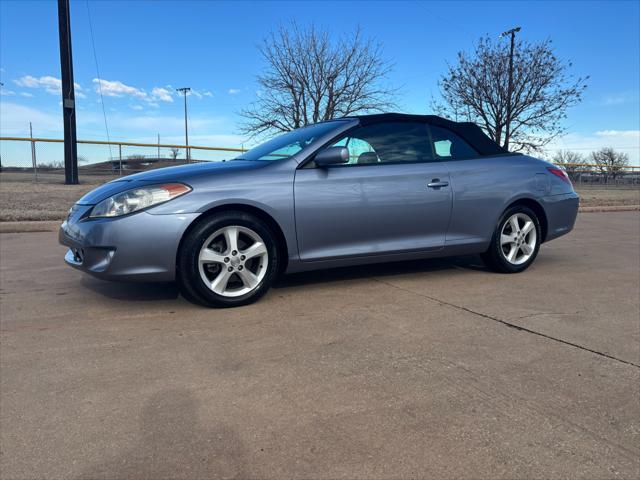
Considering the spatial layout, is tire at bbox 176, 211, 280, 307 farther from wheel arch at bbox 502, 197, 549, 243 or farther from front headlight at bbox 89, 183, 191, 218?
wheel arch at bbox 502, 197, 549, 243

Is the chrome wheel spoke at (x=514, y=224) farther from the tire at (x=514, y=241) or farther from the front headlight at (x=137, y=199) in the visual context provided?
the front headlight at (x=137, y=199)

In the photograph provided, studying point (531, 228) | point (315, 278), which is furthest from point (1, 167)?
point (531, 228)

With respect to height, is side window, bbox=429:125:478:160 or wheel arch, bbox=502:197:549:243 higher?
side window, bbox=429:125:478:160

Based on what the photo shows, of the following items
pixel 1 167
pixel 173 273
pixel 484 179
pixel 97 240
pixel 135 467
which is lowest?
pixel 135 467

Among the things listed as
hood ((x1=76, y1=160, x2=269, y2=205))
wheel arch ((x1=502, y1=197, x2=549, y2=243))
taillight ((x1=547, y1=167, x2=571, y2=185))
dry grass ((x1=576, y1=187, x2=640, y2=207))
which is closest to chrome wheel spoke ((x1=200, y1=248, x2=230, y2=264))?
hood ((x1=76, y1=160, x2=269, y2=205))

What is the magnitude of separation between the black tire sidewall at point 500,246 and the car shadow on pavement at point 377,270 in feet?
1.09

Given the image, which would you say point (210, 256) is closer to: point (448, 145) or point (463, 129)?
point (448, 145)

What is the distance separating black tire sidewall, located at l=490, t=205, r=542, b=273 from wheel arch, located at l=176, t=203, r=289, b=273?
7.26 ft

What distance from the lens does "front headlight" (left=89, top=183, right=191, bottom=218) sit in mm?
3539

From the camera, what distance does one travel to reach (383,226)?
4258 millimetres

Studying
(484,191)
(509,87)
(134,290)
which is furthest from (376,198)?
(509,87)

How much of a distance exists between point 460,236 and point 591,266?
201cm

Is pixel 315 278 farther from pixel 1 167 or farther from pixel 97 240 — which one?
pixel 1 167

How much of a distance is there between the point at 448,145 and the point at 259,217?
2099 millimetres
